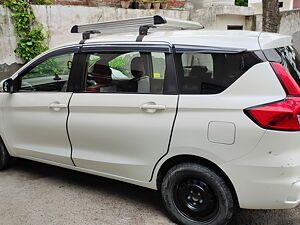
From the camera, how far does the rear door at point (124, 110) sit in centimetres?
258

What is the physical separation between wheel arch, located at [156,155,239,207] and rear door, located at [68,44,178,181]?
97 millimetres

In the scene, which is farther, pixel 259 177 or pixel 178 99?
pixel 178 99

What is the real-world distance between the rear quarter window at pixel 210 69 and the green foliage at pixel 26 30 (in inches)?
214

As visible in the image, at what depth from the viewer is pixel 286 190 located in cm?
219

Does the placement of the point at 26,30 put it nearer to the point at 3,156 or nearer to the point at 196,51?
the point at 3,156

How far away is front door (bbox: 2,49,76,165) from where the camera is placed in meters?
3.16

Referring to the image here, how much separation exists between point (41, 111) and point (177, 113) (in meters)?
1.59

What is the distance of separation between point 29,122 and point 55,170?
2.90ft

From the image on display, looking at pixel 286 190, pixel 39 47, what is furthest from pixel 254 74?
pixel 39 47

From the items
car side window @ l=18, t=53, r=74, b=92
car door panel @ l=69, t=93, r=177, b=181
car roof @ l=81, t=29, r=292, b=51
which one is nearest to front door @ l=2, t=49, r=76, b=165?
car side window @ l=18, t=53, r=74, b=92

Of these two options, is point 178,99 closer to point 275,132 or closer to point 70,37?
point 275,132

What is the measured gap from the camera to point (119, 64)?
10.1 ft

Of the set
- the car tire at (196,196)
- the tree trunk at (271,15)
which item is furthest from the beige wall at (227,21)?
the car tire at (196,196)

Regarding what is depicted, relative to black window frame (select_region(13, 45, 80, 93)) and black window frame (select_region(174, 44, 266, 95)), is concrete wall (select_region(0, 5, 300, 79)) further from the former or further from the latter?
black window frame (select_region(174, 44, 266, 95))
